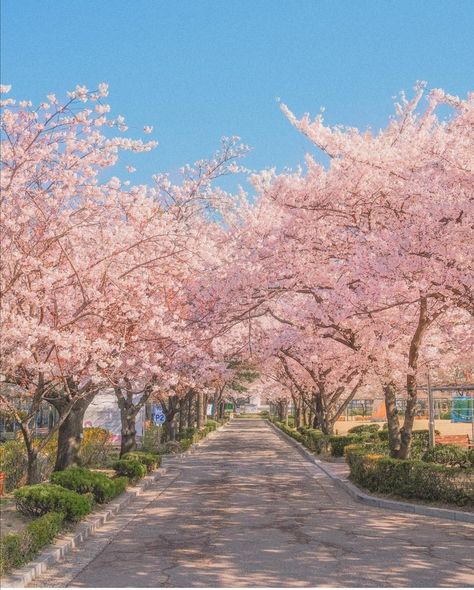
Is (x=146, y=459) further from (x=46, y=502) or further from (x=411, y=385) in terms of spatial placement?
(x=46, y=502)

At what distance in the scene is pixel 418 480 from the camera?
53.0ft

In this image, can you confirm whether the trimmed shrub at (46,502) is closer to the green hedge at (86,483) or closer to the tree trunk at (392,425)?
the green hedge at (86,483)

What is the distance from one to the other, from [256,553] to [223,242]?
15042mm

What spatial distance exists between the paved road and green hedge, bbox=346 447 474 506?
37.0 inches

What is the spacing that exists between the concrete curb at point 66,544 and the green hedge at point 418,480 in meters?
6.20

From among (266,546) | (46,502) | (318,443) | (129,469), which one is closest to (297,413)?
(318,443)

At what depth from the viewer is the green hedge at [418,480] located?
1516 centimetres

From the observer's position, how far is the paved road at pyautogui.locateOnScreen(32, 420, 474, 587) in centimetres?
930

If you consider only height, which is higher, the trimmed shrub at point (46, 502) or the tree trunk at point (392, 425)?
the tree trunk at point (392, 425)

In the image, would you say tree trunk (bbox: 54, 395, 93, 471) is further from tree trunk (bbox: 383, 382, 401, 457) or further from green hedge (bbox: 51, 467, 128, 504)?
tree trunk (bbox: 383, 382, 401, 457)

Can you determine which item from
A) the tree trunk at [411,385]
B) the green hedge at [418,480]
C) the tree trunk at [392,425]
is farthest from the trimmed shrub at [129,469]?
the tree trunk at [411,385]

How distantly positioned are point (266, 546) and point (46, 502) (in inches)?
158

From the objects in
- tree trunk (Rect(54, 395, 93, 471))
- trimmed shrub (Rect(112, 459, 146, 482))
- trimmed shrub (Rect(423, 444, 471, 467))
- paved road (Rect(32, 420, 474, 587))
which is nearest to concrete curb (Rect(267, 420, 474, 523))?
paved road (Rect(32, 420, 474, 587))

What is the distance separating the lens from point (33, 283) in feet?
39.2
